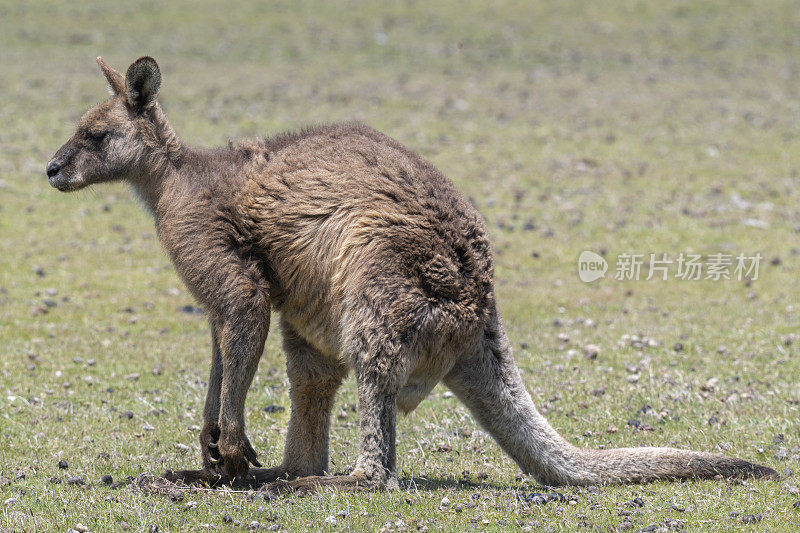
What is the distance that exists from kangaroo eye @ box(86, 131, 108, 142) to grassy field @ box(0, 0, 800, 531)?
5.45 feet

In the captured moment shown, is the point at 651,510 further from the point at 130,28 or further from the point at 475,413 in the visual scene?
the point at 130,28

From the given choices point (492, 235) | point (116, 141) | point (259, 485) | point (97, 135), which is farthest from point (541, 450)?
point (492, 235)

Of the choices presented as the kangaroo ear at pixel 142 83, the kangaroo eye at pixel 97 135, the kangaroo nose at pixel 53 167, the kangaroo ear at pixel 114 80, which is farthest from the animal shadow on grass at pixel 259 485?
the kangaroo ear at pixel 114 80

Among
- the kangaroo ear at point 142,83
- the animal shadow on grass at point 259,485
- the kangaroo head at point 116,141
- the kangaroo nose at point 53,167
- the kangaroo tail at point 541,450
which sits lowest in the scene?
the animal shadow on grass at point 259,485

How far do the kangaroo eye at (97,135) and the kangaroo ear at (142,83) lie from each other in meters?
0.30

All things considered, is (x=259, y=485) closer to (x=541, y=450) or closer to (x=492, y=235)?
(x=541, y=450)

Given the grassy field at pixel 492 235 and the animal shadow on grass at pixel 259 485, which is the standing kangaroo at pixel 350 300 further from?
the grassy field at pixel 492 235

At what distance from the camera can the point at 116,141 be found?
7.22m

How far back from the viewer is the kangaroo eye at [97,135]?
7.24 m

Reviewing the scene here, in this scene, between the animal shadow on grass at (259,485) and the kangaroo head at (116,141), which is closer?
the animal shadow on grass at (259,485)

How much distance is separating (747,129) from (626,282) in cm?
920

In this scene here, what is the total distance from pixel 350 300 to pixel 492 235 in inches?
365

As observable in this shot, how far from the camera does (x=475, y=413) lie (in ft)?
22.4

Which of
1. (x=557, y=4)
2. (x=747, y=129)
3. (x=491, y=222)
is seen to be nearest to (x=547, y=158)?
(x=491, y=222)
